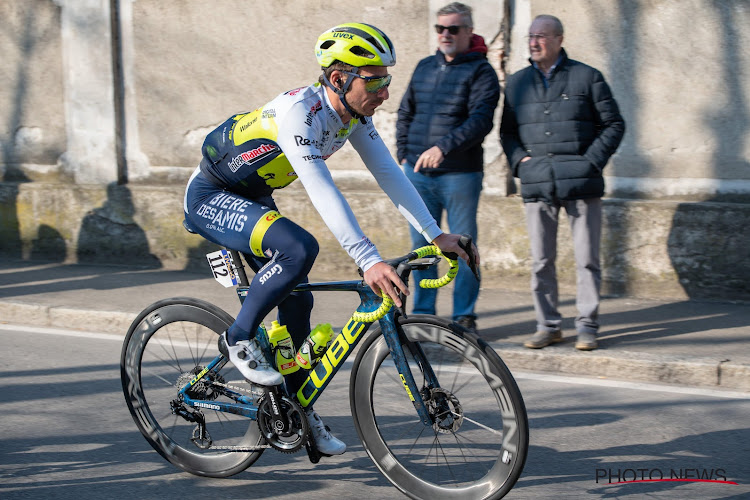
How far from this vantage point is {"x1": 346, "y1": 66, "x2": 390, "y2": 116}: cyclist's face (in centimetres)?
358

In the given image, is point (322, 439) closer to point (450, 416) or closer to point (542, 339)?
point (450, 416)

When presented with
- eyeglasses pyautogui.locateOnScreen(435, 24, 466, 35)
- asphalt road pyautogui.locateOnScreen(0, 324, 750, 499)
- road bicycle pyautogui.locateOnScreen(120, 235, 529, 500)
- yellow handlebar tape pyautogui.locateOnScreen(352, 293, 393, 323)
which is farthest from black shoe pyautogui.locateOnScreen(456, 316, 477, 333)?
yellow handlebar tape pyautogui.locateOnScreen(352, 293, 393, 323)

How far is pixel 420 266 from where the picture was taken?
346cm

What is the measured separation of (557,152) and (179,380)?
292cm

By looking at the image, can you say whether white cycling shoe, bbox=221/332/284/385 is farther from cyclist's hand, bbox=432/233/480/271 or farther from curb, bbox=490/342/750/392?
curb, bbox=490/342/750/392

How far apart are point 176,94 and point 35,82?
1.61 meters

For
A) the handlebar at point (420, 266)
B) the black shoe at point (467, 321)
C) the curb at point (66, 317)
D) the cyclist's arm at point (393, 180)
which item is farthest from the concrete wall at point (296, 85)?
the handlebar at point (420, 266)

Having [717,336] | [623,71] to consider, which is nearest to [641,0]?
[623,71]

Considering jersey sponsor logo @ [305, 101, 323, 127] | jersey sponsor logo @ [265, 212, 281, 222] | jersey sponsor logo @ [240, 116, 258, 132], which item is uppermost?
jersey sponsor logo @ [305, 101, 323, 127]

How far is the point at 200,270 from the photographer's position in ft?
29.1

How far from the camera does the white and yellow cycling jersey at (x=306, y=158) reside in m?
3.46

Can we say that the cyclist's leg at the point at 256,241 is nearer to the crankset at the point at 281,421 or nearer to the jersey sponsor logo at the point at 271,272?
the jersey sponsor logo at the point at 271,272

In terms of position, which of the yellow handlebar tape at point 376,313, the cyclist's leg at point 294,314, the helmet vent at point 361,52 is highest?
the helmet vent at point 361,52

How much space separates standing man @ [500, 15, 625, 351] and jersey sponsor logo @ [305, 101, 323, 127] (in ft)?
8.76
